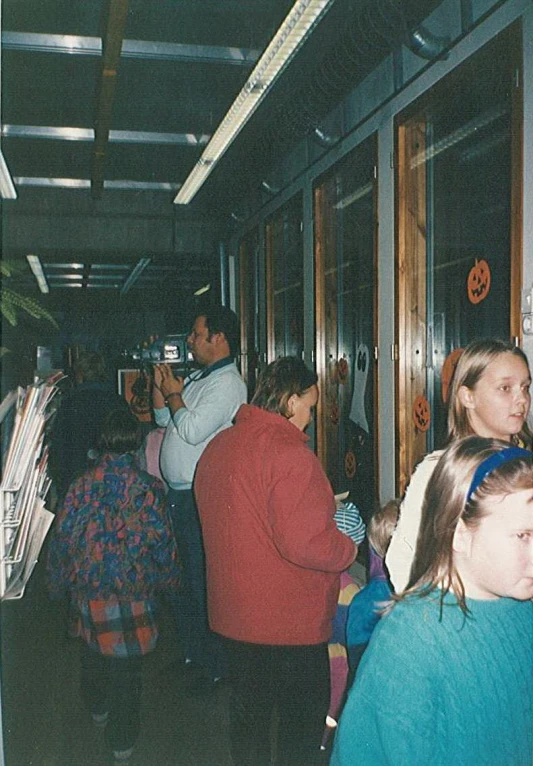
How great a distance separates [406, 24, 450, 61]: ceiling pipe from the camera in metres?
2.81

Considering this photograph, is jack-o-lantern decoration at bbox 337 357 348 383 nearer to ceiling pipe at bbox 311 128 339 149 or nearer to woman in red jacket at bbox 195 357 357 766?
ceiling pipe at bbox 311 128 339 149

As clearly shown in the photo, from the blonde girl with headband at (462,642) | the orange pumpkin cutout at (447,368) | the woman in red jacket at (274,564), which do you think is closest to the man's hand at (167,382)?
the woman in red jacket at (274,564)

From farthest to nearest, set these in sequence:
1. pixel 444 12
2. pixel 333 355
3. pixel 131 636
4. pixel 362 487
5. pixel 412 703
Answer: pixel 333 355 < pixel 362 487 < pixel 444 12 < pixel 131 636 < pixel 412 703

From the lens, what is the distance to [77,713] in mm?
3160

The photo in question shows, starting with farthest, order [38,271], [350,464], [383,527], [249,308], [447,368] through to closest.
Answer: [38,271]
[249,308]
[350,464]
[447,368]
[383,527]

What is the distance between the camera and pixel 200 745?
2.88 m

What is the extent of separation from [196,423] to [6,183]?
3.39 metres

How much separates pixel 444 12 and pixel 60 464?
2.83 m

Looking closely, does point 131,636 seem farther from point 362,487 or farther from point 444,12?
point 444,12

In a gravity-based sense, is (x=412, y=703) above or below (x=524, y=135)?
below

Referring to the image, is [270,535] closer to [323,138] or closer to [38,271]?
[323,138]

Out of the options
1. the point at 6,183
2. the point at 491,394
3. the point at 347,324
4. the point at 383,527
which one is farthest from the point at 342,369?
the point at 6,183

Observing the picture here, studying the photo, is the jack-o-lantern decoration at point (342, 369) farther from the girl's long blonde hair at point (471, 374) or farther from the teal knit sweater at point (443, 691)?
the teal knit sweater at point (443, 691)

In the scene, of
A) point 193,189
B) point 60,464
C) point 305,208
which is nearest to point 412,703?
point 60,464
